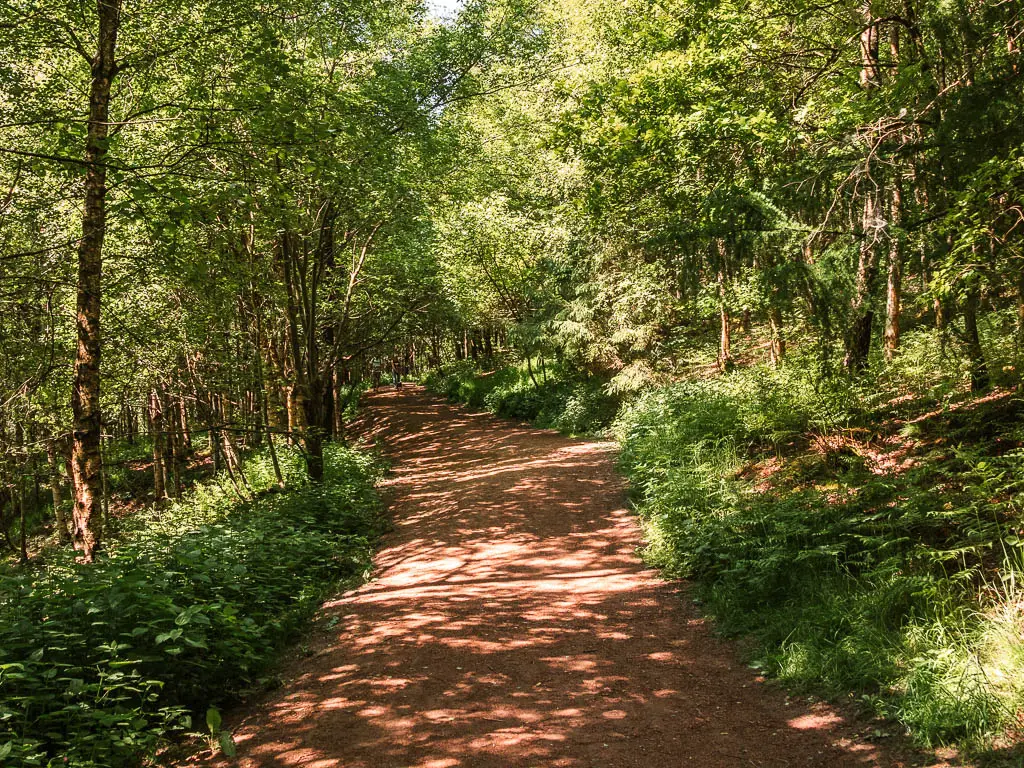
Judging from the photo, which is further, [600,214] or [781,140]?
[600,214]

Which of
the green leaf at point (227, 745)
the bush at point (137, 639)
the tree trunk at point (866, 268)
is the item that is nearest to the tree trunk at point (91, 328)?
the bush at point (137, 639)

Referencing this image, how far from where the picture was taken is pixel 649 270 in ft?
51.9

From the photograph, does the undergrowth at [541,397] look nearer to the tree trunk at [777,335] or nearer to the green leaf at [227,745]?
the tree trunk at [777,335]

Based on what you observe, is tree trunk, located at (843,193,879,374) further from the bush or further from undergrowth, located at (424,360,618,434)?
undergrowth, located at (424,360,618,434)

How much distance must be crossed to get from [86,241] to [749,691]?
25.4 ft

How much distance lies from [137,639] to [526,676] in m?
3.03

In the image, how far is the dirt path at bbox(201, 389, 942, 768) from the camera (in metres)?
4.16

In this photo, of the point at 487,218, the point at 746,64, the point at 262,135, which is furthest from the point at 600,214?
the point at 487,218

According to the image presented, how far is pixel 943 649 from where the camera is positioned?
13.7 feet

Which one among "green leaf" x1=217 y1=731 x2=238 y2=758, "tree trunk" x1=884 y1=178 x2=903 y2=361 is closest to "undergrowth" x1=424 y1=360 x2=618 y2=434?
"tree trunk" x1=884 y1=178 x2=903 y2=361

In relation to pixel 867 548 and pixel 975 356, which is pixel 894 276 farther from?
pixel 867 548

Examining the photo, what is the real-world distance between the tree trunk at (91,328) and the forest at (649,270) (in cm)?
4

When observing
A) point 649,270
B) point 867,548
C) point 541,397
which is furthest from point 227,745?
point 541,397

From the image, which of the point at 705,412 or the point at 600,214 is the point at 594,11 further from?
the point at 705,412
